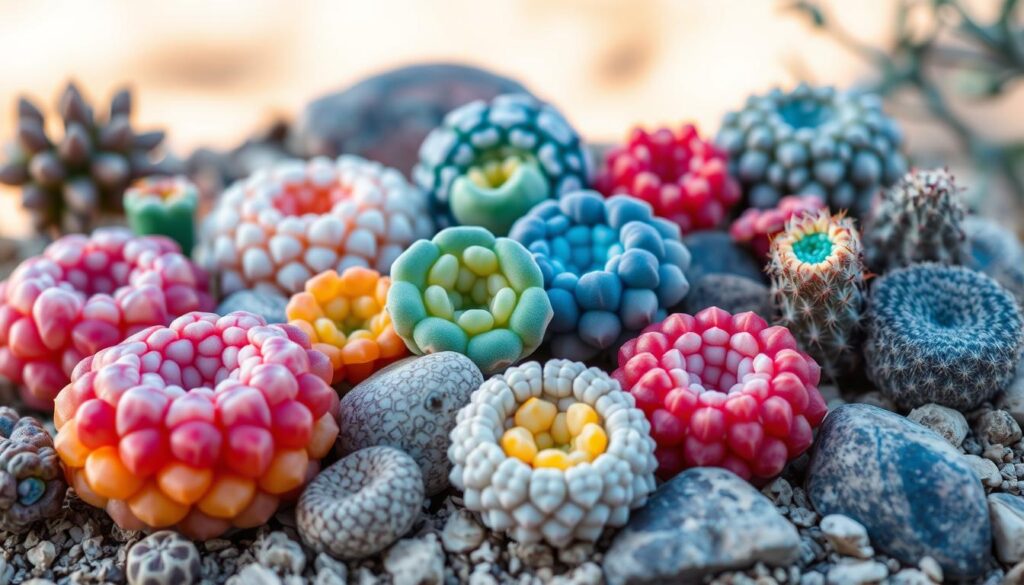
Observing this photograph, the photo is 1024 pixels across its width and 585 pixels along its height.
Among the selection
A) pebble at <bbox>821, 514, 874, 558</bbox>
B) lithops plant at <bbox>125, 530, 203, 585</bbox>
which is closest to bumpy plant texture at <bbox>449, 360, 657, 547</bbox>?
pebble at <bbox>821, 514, 874, 558</bbox>

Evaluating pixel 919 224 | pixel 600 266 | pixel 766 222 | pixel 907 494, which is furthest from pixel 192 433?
pixel 919 224

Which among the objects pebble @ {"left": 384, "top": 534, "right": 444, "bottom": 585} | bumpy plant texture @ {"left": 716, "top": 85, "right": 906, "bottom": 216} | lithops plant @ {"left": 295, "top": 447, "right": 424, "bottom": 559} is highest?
bumpy plant texture @ {"left": 716, "top": 85, "right": 906, "bottom": 216}

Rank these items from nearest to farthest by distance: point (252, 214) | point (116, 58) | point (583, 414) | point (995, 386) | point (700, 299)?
point (583, 414), point (995, 386), point (700, 299), point (252, 214), point (116, 58)

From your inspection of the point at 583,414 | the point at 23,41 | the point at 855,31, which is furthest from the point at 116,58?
the point at 583,414

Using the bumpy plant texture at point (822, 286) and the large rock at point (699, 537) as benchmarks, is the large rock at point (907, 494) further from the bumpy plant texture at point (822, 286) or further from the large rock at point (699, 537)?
the bumpy plant texture at point (822, 286)

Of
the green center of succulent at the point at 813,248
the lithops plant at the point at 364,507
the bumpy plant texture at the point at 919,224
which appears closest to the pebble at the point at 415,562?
the lithops plant at the point at 364,507

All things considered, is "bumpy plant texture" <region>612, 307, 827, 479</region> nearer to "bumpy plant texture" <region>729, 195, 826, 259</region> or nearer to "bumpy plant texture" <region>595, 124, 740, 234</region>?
"bumpy plant texture" <region>729, 195, 826, 259</region>

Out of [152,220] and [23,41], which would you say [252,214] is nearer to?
[152,220]
